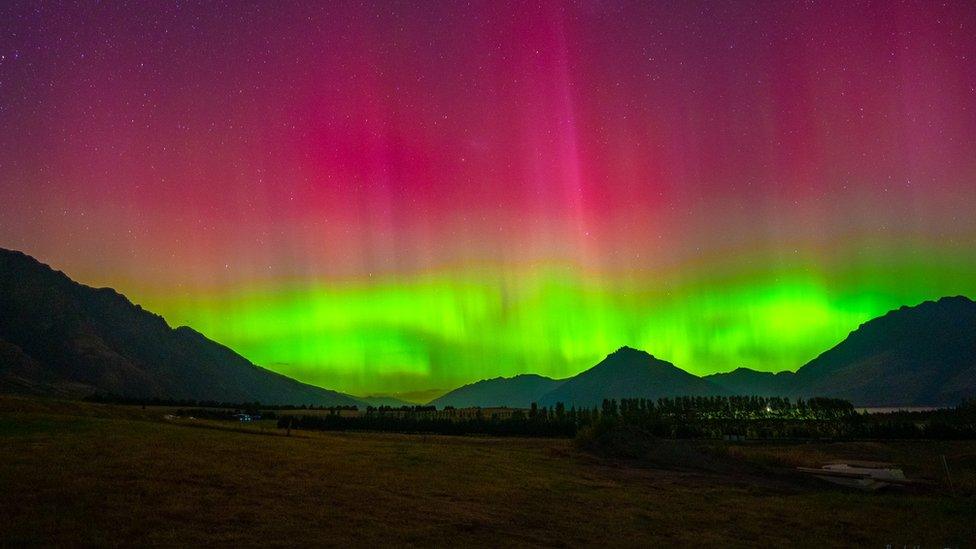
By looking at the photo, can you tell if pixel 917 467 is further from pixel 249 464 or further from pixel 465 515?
pixel 249 464

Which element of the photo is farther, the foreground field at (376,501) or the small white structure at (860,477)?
the small white structure at (860,477)

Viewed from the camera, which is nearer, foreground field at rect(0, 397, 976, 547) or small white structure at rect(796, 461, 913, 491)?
foreground field at rect(0, 397, 976, 547)

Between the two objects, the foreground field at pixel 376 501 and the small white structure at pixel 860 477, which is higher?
the foreground field at pixel 376 501

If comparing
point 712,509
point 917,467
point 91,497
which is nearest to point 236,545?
point 91,497

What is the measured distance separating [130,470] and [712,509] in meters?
23.6

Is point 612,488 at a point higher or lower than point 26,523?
lower

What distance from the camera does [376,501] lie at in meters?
22.1

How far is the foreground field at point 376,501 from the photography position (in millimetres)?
16375

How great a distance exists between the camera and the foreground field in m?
16.4

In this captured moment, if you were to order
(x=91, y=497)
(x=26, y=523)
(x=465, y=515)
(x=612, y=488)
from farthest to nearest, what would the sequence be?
1. (x=612, y=488)
2. (x=465, y=515)
3. (x=91, y=497)
4. (x=26, y=523)

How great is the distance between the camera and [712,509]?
2719 centimetres

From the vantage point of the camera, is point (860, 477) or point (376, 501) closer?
point (376, 501)

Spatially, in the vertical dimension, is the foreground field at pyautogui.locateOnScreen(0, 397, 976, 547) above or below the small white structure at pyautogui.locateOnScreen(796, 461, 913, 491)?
above

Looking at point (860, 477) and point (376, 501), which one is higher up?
point (376, 501)
